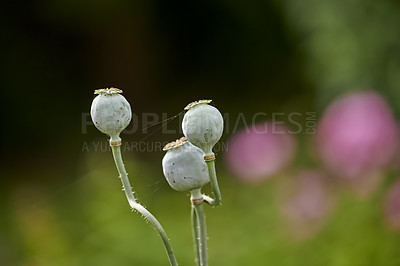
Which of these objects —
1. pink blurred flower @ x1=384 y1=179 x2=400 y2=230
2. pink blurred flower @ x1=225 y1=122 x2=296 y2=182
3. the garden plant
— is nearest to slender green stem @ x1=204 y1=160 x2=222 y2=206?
the garden plant

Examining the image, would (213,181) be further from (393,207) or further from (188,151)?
(393,207)

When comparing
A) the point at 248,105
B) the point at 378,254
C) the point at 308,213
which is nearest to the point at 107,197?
the point at 308,213

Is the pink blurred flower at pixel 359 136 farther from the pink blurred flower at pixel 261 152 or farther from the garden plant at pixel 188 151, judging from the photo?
the garden plant at pixel 188 151

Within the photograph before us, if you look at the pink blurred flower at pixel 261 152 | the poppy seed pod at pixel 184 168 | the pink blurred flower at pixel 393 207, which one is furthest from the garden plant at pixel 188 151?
the pink blurred flower at pixel 261 152

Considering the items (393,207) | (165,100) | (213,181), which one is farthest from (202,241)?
(165,100)

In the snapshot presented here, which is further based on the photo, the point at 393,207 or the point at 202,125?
the point at 393,207

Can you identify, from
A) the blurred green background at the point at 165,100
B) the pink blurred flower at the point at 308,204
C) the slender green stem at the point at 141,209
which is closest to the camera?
the slender green stem at the point at 141,209

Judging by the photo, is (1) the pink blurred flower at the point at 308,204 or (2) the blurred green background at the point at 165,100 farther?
(2) the blurred green background at the point at 165,100
